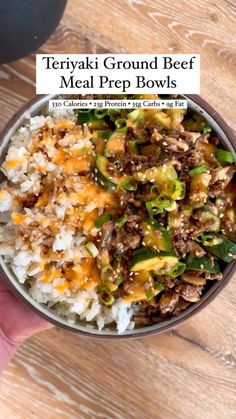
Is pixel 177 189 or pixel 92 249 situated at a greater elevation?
pixel 177 189

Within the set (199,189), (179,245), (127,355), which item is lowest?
(127,355)

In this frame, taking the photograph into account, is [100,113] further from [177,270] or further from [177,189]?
[177,270]

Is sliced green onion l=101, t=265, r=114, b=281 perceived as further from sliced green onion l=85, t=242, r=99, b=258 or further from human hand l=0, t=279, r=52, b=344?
human hand l=0, t=279, r=52, b=344

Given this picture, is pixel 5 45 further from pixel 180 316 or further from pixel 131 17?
pixel 180 316

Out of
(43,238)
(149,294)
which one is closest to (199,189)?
(149,294)

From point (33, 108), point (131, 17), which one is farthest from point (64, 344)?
point (131, 17)

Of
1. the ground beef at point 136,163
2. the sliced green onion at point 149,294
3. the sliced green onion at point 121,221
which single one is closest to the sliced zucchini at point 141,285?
the sliced green onion at point 149,294

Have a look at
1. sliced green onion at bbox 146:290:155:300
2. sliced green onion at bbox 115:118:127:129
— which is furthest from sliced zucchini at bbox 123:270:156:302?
sliced green onion at bbox 115:118:127:129
